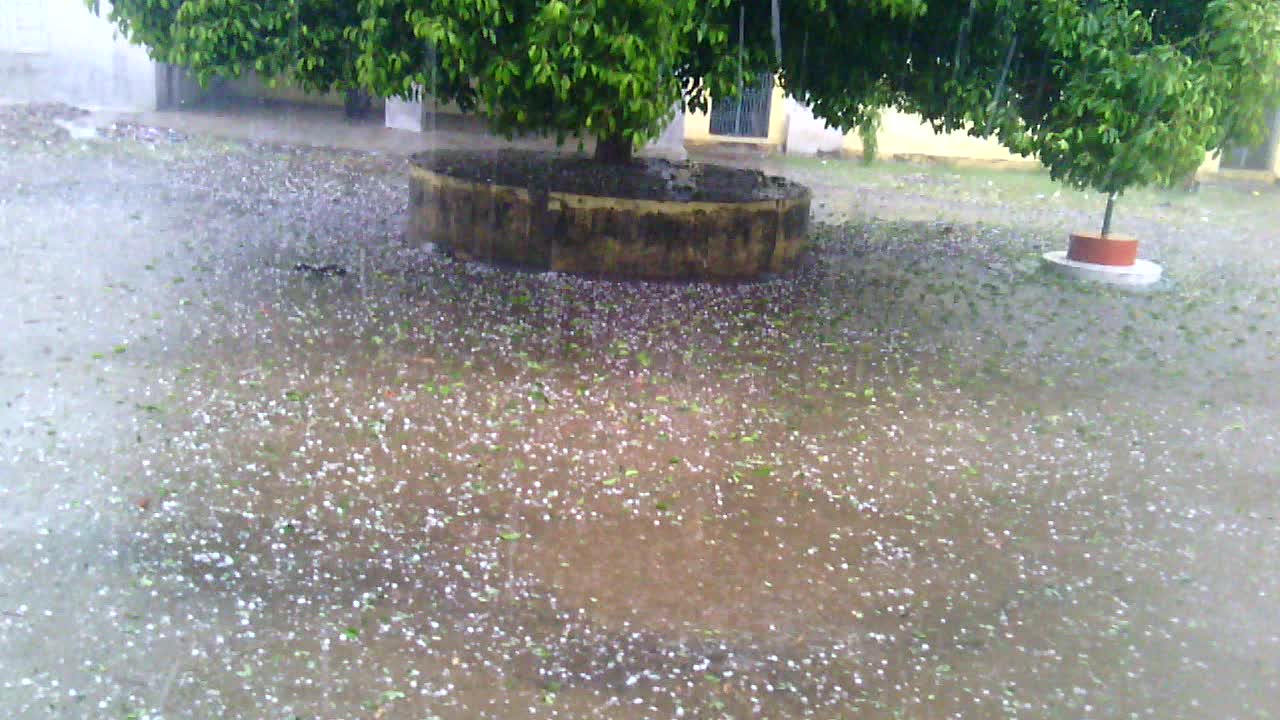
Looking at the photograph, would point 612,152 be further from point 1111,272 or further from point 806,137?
point 806,137

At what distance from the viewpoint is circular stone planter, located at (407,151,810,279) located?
319 inches

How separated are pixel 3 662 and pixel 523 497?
1.87 meters

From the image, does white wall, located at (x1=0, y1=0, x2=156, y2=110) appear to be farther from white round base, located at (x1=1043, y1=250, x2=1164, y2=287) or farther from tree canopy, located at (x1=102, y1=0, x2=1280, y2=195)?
white round base, located at (x1=1043, y1=250, x2=1164, y2=287)

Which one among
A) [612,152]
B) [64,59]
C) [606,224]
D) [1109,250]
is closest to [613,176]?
[612,152]

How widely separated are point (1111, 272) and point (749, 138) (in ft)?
28.6

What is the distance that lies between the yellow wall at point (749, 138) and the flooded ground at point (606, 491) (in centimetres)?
853

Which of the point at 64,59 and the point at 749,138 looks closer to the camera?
the point at 64,59

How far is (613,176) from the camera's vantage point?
8.98m

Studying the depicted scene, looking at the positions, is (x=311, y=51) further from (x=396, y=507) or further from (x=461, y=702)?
(x=461, y=702)

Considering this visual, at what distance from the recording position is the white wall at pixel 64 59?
13.1m

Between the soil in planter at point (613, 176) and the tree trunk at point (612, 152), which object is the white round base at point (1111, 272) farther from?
the tree trunk at point (612, 152)

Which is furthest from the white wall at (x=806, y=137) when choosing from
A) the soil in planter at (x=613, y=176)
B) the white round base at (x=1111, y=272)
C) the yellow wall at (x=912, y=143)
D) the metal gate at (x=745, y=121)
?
the white round base at (x=1111, y=272)

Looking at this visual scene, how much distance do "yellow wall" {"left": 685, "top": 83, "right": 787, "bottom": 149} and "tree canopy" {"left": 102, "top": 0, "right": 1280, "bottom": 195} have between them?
895cm

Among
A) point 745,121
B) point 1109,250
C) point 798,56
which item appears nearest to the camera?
point 798,56
